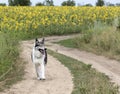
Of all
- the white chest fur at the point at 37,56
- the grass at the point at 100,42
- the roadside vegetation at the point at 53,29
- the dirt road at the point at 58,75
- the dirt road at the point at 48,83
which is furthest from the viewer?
the grass at the point at 100,42

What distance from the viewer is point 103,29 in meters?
22.1

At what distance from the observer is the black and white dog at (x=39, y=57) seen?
39.2 feet

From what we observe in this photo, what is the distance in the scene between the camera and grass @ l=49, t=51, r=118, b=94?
988cm

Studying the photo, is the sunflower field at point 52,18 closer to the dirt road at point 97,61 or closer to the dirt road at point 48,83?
the dirt road at point 97,61

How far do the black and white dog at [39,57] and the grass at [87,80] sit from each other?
3.00 feet

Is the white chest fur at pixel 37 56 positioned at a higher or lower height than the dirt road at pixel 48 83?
higher

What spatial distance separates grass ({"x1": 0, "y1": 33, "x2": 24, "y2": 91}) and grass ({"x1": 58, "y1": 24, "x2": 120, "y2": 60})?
170 inches

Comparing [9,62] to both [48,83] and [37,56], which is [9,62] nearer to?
[37,56]

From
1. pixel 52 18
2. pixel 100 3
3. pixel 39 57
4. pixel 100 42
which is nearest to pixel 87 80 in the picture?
pixel 39 57

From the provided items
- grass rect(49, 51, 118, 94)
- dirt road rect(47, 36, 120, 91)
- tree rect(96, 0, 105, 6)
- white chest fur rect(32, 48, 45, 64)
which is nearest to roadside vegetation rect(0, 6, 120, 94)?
dirt road rect(47, 36, 120, 91)

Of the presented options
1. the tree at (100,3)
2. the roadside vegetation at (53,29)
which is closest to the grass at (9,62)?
the roadside vegetation at (53,29)

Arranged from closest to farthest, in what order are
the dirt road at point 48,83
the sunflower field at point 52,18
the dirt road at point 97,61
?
the dirt road at point 48,83 < the dirt road at point 97,61 < the sunflower field at point 52,18

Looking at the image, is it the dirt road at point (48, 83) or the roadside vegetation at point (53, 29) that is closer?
the dirt road at point (48, 83)

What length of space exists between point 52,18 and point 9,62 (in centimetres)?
1580
